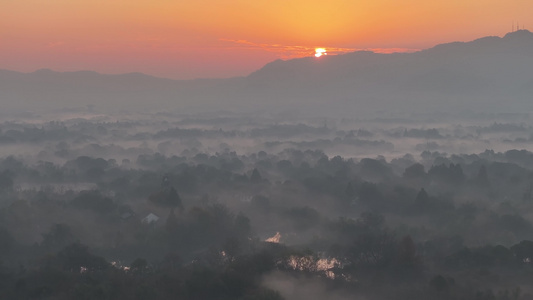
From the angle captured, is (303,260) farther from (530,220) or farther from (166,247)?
(530,220)

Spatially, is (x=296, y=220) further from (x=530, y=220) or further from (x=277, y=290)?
(x=277, y=290)

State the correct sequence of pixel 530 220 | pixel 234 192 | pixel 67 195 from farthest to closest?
1. pixel 234 192
2. pixel 67 195
3. pixel 530 220

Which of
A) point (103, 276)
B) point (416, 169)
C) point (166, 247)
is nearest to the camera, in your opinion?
point (103, 276)

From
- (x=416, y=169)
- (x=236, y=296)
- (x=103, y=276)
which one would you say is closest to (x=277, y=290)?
(x=236, y=296)

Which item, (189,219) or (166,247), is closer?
(166,247)

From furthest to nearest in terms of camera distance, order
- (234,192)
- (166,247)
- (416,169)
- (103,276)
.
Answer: (416,169) < (234,192) < (166,247) < (103,276)

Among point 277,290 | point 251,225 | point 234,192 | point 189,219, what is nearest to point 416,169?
point 234,192

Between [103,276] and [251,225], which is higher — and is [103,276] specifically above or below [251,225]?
above

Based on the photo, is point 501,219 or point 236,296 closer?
point 236,296

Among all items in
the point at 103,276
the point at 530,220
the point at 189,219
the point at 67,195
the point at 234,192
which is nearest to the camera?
the point at 103,276
